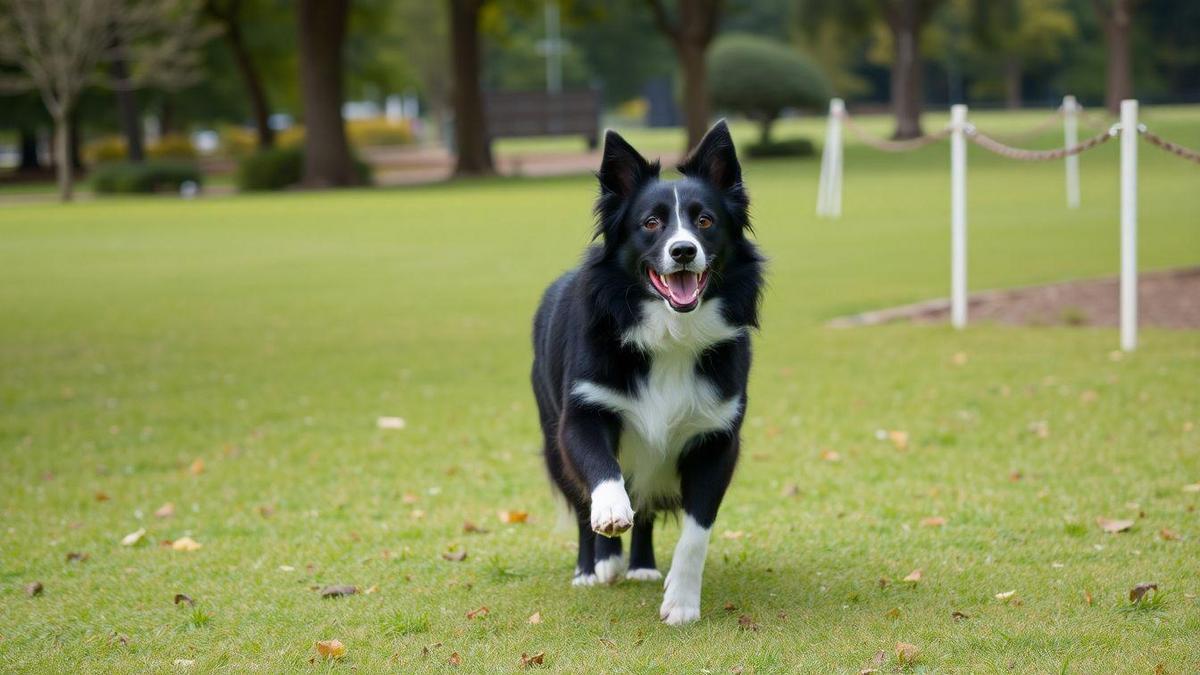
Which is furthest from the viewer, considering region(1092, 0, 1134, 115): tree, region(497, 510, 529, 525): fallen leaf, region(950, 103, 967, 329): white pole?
region(1092, 0, 1134, 115): tree

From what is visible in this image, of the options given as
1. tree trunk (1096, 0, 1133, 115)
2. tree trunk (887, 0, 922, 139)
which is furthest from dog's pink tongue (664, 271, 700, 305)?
tree trunk (1096, 0, 1133, 115)

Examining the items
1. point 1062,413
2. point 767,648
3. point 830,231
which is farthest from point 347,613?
point 830,231

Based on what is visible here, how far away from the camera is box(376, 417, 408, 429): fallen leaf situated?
31.3ft

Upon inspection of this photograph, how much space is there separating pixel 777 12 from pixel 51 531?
104 m

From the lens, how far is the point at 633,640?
5.02 m

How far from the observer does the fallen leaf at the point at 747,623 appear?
16.7ft

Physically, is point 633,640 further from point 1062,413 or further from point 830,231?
point 830,231

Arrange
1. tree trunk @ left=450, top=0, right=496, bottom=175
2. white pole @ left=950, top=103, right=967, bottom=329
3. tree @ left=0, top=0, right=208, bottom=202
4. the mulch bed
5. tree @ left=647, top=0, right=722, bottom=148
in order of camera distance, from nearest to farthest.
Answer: white pole @ left=950, top=103, right=967, bottom=329 → the mulch bed → tree @ left=0, top=0, right=208, bottom=202 → tree trunk @ left=450, top=0, right=496, bottom=175 → tree @ left=647, top=0, right=722, bottom=148

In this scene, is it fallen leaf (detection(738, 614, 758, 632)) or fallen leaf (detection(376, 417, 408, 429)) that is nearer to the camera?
fallen leaf (detection(738, 614, 758, 632))

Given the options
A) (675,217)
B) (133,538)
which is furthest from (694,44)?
(675,217)

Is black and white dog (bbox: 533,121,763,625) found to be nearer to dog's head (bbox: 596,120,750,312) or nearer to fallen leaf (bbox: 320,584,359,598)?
dog's head (bbox: 596,120,750,312)

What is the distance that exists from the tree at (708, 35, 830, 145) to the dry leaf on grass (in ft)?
137

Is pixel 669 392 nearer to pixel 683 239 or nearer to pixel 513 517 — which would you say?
pixel 683 239

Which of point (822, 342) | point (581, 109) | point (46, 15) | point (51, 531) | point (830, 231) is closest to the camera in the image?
point (51, 531)
